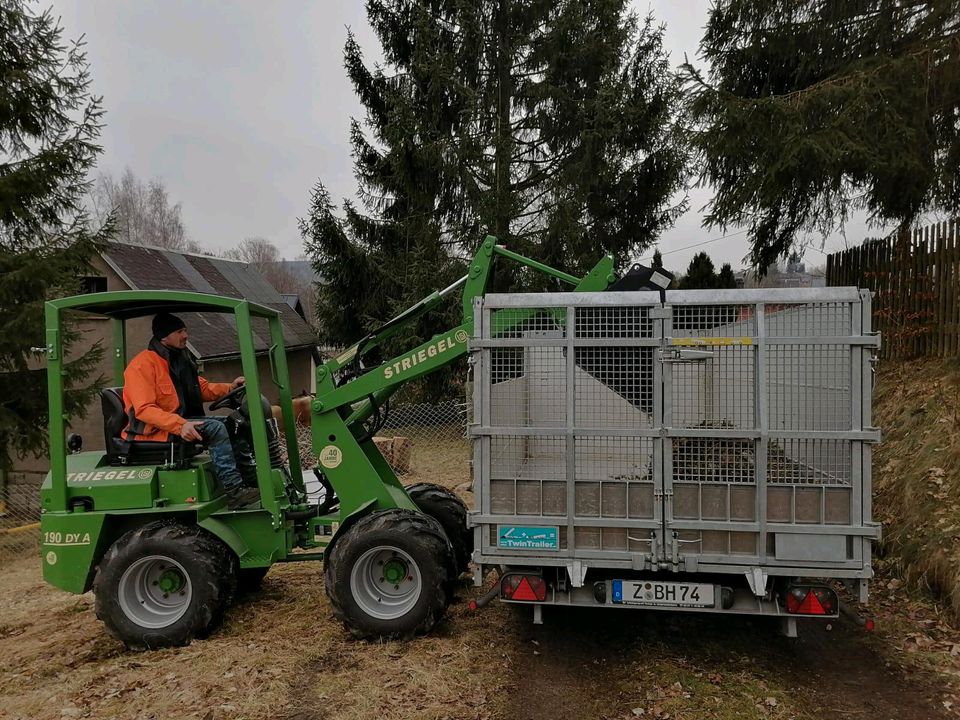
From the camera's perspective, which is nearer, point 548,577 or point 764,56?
point 548,577

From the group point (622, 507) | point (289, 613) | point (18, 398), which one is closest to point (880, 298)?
point (622, 507)

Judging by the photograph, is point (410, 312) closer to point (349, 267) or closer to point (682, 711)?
point (682, 711)

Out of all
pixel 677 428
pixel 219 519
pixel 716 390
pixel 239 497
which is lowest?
pixel 219 519

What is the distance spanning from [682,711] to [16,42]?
12.4 metres

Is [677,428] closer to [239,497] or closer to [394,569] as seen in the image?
[394,569]

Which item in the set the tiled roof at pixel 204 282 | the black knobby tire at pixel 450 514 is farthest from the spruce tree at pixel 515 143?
the black knobby tire at pixel 450 514

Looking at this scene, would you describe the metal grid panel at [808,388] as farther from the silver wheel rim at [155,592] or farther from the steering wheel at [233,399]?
the silver wheel rim at [155,592]

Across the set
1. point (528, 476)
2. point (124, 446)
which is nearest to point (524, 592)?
point (528, 476)

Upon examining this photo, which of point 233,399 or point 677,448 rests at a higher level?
point 233,399

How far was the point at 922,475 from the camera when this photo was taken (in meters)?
6.62

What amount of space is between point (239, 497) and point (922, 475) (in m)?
6.15

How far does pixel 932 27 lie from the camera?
829 cm

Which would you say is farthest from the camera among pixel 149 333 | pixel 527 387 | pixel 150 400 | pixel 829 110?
pixel 149 333

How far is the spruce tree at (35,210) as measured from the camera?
10.2 meters
